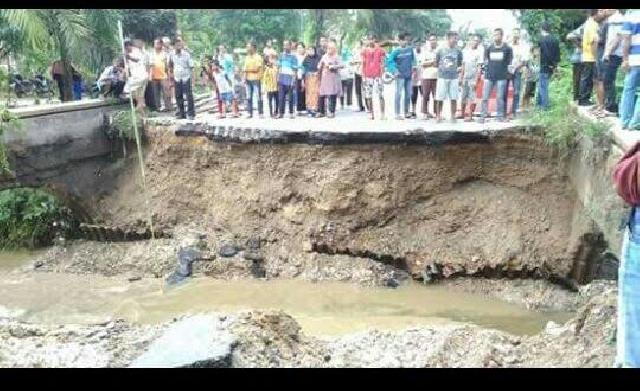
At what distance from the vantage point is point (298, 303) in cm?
1050

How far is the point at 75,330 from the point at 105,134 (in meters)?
6.75

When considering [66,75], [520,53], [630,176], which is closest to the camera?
[630,176]

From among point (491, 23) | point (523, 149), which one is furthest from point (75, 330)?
point (491, 23)

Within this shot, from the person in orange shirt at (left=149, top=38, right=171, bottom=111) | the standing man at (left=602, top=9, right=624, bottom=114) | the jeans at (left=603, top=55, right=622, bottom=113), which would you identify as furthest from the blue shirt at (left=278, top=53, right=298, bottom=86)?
the jeans at (left=603, top=55, right=622, bottom=113)

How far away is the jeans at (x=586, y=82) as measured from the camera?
10328 millimetres

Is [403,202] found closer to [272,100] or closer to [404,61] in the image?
[404,61]

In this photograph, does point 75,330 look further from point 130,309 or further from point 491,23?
point 491,23

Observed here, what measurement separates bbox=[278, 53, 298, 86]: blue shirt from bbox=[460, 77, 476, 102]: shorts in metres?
3.23

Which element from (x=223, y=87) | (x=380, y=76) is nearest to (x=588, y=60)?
(x=380, y=76)

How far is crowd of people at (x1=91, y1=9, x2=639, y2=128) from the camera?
11367 millimetres

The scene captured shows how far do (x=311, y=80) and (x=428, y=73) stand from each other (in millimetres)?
2480

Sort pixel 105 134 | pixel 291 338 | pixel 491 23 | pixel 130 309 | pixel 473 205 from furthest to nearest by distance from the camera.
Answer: pixel 491 23 < pixel 105 134 < pixel 473 205 < pixel 130 309 < pixel 291 338

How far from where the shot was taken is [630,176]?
13.1 feet

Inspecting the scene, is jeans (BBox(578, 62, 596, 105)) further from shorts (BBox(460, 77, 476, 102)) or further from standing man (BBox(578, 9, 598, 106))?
shorts (BBox(460, 77, 476, 102))
